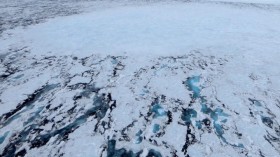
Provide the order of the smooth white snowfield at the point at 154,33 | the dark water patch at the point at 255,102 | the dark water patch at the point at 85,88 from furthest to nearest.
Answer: the smooth white snowfield at the point at 154,33
the dark water patch at the point at 85,88
the dark water patch at the point at 255,102

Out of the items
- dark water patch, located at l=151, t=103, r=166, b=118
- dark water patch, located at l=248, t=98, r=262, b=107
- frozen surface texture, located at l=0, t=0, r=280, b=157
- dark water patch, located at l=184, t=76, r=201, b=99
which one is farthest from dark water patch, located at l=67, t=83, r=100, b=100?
dark water patch, located at l=248, t=98, r=262, b=107

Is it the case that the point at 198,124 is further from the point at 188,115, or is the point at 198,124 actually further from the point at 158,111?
the point at 158,111

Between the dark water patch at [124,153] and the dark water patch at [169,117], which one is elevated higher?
the dark water patch at [124,153]

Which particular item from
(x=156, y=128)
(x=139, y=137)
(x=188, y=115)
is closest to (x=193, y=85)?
(x=188, y=115)

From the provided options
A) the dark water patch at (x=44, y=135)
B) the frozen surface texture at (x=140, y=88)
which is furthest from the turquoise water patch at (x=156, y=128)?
the dark water patch at (x=44, y=135)

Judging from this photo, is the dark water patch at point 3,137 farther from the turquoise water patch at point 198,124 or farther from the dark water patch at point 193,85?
the dark water patch at point 193,85

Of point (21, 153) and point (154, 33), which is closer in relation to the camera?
point (21, 153)

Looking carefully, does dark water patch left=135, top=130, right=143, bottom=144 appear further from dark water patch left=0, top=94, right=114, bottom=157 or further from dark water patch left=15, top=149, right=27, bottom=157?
dark water patch left=15, top=149, right=27, bottom=157

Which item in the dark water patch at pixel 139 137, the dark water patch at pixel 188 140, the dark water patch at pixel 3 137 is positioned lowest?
the dark water patch at pixel 3 137

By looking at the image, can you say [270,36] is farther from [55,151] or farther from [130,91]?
[55,151]
